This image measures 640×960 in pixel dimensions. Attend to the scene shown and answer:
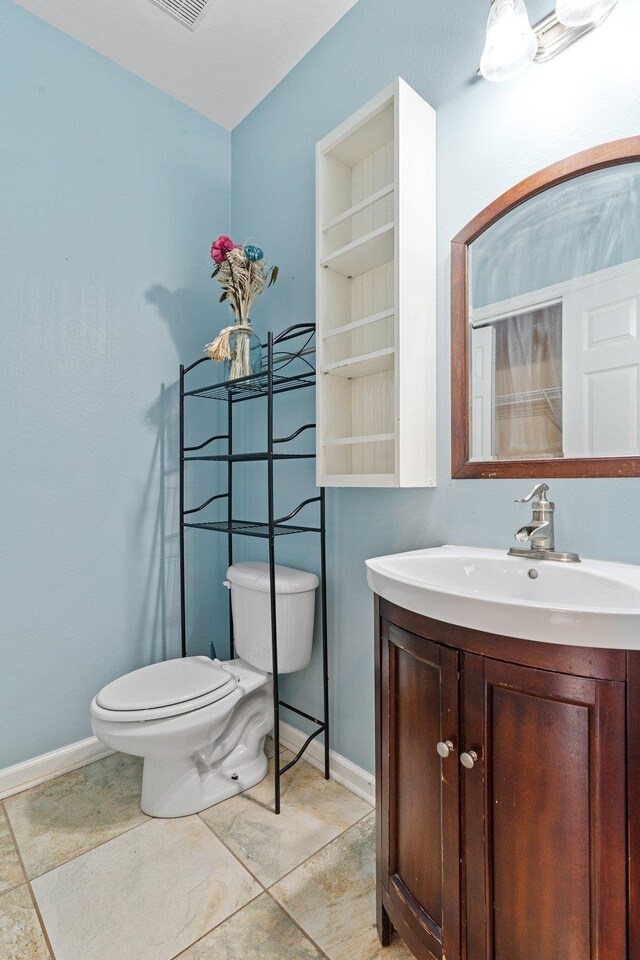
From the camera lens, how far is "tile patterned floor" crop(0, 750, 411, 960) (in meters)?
1.11

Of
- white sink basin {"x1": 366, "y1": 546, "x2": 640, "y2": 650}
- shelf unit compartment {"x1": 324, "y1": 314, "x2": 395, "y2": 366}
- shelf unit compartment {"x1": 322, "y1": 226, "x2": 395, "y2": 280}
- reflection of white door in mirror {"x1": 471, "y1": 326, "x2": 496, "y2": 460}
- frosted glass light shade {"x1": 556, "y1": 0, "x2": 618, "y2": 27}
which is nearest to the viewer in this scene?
white sink basin {"x1": 366, "y1": 546, "x2": 640, "y2": 650}

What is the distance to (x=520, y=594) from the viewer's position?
3.45 ft

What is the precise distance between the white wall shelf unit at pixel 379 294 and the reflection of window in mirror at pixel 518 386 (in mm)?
142

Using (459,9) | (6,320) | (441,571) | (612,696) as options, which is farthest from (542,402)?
(6,320)

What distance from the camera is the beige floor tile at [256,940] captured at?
1.08 meters

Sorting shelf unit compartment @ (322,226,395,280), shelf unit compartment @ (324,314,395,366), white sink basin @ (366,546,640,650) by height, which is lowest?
white sink basin @ (366,546,640,650)

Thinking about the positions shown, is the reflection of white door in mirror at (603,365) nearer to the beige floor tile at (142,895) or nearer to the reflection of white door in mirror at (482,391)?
the reflection of white door in mirror at (482,391)

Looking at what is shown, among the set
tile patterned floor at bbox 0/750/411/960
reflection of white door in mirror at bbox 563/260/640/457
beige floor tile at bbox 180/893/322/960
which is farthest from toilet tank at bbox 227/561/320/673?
reflection of white door in mirror at bbox 563/260/640/457

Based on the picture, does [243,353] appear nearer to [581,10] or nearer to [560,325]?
[560,325]

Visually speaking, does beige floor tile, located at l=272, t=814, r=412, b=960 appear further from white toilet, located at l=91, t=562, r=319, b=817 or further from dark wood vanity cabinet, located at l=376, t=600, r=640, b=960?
white toilet, located at l=91, t=562, r=319, b=817

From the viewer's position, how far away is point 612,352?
3.45 ft

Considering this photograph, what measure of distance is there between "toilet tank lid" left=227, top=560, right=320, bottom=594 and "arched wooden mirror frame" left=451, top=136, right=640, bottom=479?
68 centimetres

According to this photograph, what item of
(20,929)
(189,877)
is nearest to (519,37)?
(189,877)

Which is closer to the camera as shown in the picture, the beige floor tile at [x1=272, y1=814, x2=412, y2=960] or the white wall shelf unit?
the beige floor tile at [x1=272, y1=814, x2=412, y2=960]
